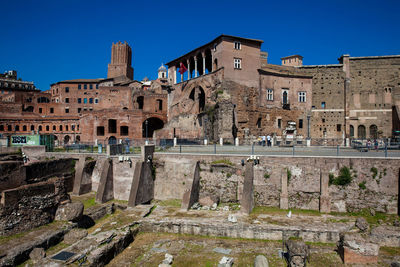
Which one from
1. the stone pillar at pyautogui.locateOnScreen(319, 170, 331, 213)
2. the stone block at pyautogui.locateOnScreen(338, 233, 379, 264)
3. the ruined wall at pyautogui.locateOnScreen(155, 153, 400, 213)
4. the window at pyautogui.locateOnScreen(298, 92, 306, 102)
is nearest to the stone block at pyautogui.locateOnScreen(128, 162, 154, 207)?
the ruined wall at pyautogui.locateOnScreen(155, 153, 400, 213)

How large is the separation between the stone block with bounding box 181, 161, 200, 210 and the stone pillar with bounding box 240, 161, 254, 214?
315 centimetres

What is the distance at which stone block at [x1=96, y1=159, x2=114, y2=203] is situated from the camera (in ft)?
62.7

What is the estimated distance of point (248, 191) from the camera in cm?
1552

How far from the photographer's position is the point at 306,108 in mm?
35969

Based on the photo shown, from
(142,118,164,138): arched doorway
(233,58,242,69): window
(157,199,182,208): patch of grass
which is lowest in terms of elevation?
(157,199,182,208): patch of grass

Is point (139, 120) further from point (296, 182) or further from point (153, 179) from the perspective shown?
point (296, 182)

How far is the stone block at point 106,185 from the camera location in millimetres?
19109

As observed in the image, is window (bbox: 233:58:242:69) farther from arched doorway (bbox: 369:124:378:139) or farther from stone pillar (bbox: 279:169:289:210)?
arched doorway (bbox: 369:124:378:139)

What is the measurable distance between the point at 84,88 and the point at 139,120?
97.2 ft

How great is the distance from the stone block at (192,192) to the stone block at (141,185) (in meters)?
3.22

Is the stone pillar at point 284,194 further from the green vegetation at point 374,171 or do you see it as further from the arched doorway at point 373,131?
the arched doorway at point 373,131

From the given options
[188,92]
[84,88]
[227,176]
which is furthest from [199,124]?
[84,88]

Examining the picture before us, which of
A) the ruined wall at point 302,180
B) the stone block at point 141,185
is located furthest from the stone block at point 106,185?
the ruined wall at point 302,180

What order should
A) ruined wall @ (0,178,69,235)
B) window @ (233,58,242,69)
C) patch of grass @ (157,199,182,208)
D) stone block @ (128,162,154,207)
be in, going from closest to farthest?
1. ruined wall @ (0,178,69,235)
2. patch of grass @ (157,199,182,208)
3. stone block @ (128,162,154,207)
4. window @ (233,58,242,69)
